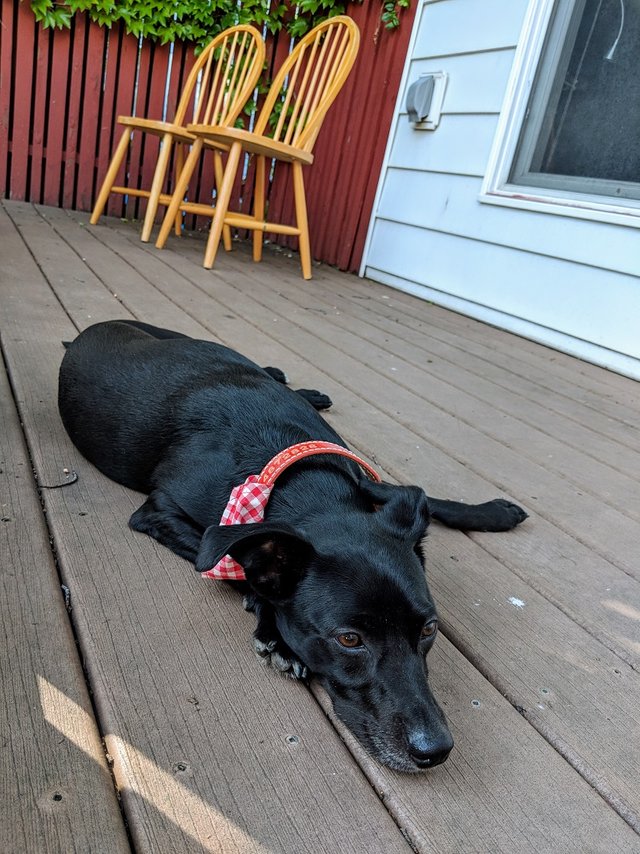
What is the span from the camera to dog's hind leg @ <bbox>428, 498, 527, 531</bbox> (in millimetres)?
1870

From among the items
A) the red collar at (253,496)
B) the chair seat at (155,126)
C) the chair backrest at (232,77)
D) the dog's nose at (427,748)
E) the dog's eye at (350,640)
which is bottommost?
the dog's nose at (427,748)

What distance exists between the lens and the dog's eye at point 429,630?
3.90ft

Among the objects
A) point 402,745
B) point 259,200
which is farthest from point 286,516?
point 259,200

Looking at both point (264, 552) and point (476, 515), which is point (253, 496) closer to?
point (264, 552)

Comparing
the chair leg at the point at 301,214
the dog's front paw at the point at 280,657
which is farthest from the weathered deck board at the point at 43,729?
the chair leg at the point at 301,214

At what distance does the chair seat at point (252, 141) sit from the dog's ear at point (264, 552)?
377 centimetres

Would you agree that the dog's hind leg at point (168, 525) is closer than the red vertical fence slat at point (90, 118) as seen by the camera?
Yes

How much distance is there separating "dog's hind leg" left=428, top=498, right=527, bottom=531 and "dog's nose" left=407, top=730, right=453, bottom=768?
2.80 feet

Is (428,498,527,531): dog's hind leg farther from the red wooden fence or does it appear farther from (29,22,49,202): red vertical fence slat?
(29,22,49,202): red vertical fence slat

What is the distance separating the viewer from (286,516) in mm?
1403

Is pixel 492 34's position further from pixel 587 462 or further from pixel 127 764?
pixel 127 764

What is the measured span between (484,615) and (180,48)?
651 cm

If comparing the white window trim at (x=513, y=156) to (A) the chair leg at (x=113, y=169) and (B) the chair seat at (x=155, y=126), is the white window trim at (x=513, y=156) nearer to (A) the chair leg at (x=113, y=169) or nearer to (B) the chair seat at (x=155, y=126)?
(B) the chair seat at (x=155, y=126)

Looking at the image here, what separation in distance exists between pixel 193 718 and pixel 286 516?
43 centimetres
